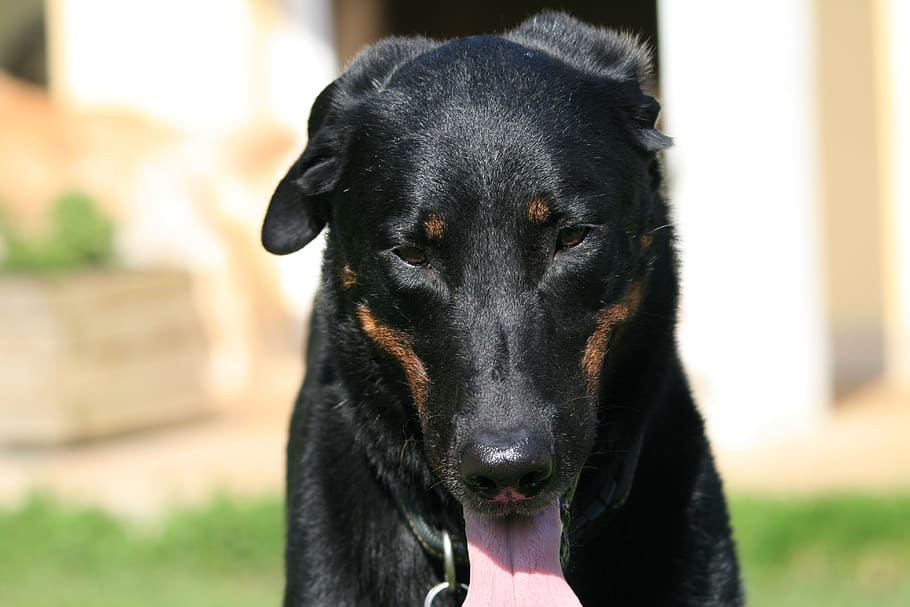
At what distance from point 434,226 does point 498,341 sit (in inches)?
10.7

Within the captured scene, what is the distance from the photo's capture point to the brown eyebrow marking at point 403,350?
3.03 metres

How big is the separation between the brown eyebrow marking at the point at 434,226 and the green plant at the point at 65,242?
6.33 meters

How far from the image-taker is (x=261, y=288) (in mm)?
9992

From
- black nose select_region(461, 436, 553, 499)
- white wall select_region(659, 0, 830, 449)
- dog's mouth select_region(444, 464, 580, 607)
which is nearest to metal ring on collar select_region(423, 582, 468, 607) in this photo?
dog's mouth select_region(444, 464, 580, 607)

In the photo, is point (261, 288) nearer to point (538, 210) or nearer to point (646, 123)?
point (646, 123)

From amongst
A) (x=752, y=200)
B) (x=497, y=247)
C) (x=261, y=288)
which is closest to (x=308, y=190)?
(x=497, y=247)

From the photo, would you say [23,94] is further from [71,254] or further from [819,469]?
[819,469]

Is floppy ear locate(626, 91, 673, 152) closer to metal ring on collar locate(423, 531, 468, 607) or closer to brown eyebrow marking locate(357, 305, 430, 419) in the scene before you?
brown eyebrow marking locate(357, 305, 430, 419)

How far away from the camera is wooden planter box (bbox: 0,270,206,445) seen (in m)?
8.48

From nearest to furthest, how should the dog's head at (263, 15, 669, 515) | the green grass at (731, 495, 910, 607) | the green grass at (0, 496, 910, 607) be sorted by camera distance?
the dog's head at (263, 15, 669, 515), the green grass at (0, 496, 910, 607), the green grass at (731, 495, 910, 607)

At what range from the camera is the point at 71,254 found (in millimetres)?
9023

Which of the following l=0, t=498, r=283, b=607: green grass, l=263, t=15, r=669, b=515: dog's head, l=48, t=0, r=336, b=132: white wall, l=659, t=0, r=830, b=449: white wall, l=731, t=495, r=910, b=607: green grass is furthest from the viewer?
l=48, t=0, r=336, b=132: white wall

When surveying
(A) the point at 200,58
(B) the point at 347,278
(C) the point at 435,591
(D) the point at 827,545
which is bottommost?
(D) the point at 827,545

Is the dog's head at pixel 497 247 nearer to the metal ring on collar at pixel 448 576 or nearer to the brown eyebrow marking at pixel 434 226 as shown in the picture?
the brown eyebrow marking at pixel 434 226
